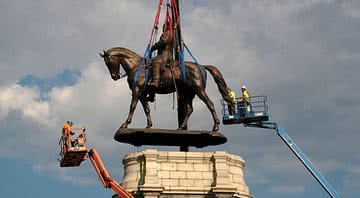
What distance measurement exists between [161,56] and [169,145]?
5.02 m

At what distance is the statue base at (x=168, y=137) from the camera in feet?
114

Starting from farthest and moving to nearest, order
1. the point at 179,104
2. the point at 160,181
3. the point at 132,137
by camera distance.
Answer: the point at 179,104 → the point at 132,137 → the point at 160,181

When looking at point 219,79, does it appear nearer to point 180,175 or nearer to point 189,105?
point 189,105

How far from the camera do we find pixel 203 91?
3600cm

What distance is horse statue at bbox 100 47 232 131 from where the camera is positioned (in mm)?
35656

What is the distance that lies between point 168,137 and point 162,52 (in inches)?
195

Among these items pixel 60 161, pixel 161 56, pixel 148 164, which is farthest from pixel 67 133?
pixel 161 56

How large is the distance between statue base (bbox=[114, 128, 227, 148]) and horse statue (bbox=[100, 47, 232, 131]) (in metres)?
0.57

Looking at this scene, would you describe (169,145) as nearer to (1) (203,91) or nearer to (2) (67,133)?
(1) (203,91)

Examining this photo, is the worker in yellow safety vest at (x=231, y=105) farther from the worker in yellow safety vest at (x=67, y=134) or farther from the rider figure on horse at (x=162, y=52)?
the worker in yellow safety vest at (x=67, y=134)

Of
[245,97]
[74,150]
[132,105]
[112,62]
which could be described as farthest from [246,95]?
[74,150]

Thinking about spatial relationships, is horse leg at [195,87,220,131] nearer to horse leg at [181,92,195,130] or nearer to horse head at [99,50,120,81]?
horse leg at [181,92,195,130]

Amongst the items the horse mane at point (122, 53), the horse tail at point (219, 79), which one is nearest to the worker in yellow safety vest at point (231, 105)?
the horse tail at point (219, 79)

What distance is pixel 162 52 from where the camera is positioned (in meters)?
37.0
